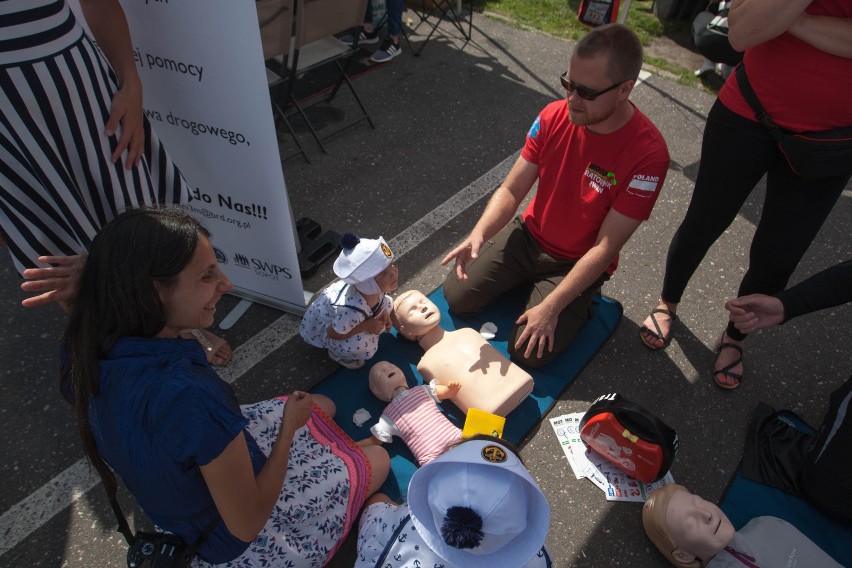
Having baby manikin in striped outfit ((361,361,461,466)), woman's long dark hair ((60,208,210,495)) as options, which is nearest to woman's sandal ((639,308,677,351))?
baby manikin in striped outfit ((361,361,461,466))

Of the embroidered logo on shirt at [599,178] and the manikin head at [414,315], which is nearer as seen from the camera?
the embroidered logo on shirt at [599,178]

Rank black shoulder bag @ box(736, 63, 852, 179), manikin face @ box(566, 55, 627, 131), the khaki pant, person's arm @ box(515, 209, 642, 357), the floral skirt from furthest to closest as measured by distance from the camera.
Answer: the khaki pant → person's arm @ box(515, 209, 642, 357) → manikin face @ box(566, 55, 627, 131) → black shoulder bag @ box(736, 63, 852, 179) → the floral skirt

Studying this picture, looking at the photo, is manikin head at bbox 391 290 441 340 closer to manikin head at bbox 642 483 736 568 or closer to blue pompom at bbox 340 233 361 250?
blue pompom at bbox 340 233 361 250

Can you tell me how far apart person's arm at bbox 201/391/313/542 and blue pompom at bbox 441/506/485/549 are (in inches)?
23.0

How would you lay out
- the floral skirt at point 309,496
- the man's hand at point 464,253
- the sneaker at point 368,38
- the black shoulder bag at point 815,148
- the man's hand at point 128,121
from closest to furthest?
the floral skirt at point 309,496, the man's hand at point 128,121, the black shoulder bag at point 815,148, the man's hand at point 464,253, the sneaker at point 368,38

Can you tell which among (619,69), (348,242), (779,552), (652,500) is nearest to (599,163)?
(619,69)

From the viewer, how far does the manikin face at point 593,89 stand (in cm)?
235

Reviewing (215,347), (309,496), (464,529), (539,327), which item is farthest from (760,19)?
(215,347)

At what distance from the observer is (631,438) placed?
2.38 meters

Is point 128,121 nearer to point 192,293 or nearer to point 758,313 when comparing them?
point 192,293

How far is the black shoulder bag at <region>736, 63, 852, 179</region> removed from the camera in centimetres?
219

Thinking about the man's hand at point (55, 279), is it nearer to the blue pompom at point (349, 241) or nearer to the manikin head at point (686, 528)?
the blue pompom at point (349, 241)

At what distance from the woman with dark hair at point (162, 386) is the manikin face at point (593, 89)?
174cm

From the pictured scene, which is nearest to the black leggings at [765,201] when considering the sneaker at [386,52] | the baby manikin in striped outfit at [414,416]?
the baby manikin in striped outfit at [414,416]
